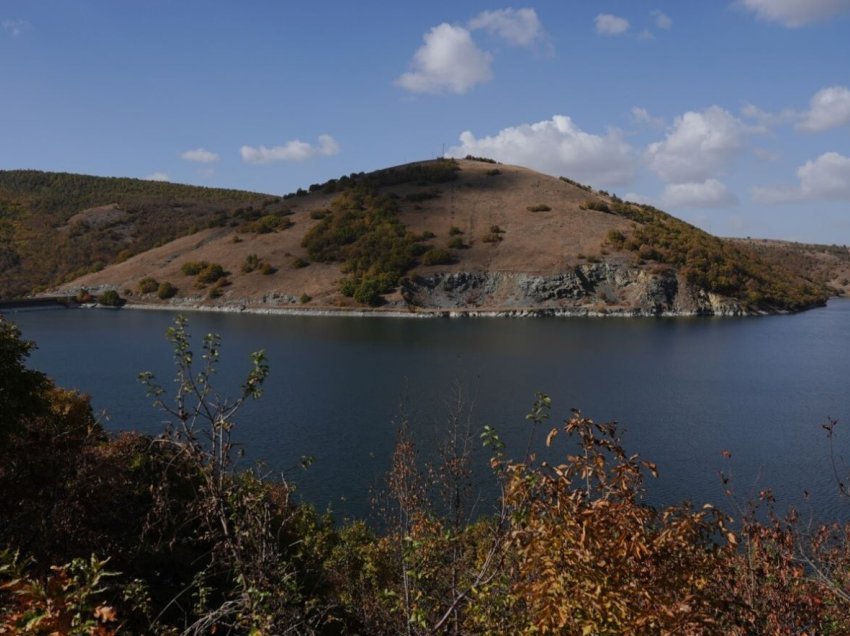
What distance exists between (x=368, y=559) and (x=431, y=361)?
124 ft

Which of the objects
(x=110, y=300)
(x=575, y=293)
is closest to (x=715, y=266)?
(x=575, y=293)

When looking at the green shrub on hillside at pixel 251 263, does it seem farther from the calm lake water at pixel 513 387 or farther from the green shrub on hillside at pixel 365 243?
the calm lake water at pixel 513 387

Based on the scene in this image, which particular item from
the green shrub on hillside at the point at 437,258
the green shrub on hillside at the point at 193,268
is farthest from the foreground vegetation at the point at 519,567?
Result: the green shrub on hillside at the point at 193,268

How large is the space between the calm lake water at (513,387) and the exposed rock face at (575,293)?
13424 mm

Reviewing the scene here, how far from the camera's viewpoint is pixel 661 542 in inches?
239

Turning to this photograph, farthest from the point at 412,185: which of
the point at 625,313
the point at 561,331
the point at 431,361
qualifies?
the point at 431,361

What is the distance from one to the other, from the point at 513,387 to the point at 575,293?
6011 cm

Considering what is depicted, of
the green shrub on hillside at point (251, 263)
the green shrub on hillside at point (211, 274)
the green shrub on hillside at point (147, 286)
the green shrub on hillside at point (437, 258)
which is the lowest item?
the green shrub on hillside at point (147, 286)

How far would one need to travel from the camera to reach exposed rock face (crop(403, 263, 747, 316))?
97.9 metres

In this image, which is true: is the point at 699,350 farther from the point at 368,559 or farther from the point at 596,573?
the point at 596,573

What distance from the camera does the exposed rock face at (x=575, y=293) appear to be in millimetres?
97938

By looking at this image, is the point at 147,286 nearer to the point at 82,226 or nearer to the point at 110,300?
the point at 110,300

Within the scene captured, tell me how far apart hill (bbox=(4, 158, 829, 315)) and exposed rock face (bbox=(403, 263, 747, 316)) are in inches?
7.8

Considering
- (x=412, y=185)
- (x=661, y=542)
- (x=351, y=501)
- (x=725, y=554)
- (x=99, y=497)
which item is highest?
(x=412, y=185)
